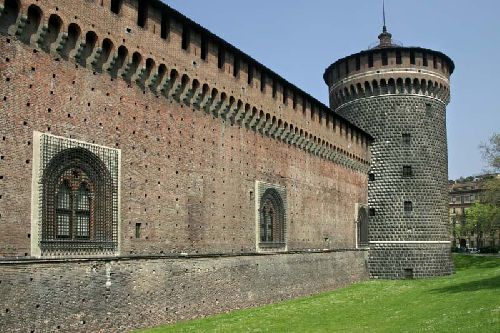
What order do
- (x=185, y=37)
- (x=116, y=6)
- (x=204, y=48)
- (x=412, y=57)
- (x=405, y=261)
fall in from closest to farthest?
(x=116, y=6) < (x=185, y=37) < (x=204, y=48) < (x=405, y=261) < (x=412, y=57)

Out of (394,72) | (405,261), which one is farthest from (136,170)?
(394,72)

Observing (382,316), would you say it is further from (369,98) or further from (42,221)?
(369,98)

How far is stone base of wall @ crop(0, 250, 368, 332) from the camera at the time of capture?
12477 millimetres

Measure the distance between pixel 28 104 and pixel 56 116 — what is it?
2.60ft

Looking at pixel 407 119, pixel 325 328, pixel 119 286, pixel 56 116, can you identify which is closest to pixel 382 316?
pixel 325 328

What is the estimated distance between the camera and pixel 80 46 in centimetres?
1430

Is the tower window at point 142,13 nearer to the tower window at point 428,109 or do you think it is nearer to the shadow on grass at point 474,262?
the tower window at point 428,109

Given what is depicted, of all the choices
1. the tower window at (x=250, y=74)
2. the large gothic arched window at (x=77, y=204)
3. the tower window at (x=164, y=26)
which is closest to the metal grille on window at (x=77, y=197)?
the large gothic arched window at (x=77, y=204)

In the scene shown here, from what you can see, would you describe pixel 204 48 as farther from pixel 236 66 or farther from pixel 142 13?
pixel 142 13

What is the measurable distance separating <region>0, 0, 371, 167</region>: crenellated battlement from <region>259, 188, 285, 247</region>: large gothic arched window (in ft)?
8.46

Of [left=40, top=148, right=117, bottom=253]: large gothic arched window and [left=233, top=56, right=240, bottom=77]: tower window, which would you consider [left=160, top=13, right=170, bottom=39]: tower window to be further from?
[left=40, top=148, right=117, bottom=253]: large gothic arched window

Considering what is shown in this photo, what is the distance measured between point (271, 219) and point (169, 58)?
347 inches

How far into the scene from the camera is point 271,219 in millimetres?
23312

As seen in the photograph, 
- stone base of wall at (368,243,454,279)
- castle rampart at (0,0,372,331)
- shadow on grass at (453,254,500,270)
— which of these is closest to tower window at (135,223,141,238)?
castle rampart at (0,0,372,331)
